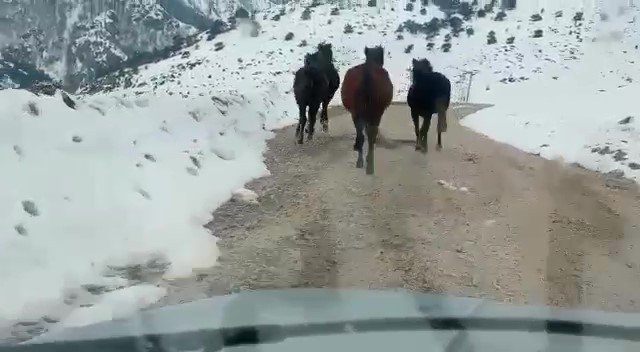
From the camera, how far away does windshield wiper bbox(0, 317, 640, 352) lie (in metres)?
3.24

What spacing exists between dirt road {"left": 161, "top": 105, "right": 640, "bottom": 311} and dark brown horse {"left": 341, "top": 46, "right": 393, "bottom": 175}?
0.46 meters

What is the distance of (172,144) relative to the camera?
32.2ft

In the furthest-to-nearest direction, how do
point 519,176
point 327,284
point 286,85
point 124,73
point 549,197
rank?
point 286,85, point 124,73, point 519,176, point 549,197, point 327,284

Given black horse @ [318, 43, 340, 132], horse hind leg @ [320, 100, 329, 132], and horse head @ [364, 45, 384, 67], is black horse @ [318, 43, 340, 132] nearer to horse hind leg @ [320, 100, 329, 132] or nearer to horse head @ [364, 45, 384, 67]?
horse hind leg @ [320, 100, 329, 132]

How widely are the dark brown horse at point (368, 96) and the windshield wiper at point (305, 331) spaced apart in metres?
5.97

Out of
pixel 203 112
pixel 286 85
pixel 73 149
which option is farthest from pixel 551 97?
pixel 73 149

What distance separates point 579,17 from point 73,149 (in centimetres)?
2340

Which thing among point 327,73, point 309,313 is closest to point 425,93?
point 327,73

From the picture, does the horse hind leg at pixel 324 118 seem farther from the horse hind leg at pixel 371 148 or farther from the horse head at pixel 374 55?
the horse hind leg at pixel 371 148

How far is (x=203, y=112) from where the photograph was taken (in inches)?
509

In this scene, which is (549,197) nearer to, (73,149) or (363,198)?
(363,198)

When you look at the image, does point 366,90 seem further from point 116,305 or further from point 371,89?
point 116,305

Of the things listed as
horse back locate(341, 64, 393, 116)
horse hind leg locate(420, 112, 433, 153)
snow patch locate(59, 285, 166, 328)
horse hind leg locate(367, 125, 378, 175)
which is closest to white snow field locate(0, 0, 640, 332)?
snow patch locate(59, 285, 166, 328)

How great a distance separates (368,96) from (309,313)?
21.0 ft
